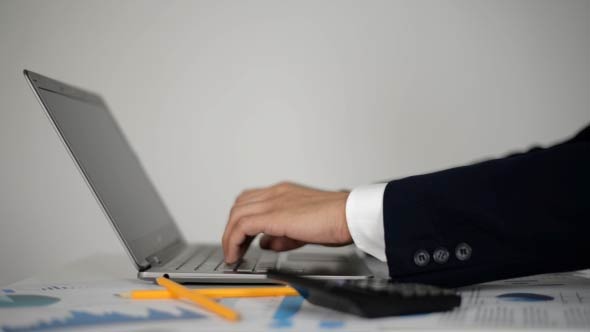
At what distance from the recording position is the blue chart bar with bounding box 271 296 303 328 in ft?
2.23

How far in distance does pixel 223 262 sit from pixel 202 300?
1.20 ft

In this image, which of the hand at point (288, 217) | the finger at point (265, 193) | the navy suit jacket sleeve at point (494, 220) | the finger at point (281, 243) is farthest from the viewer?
the finger at point (281, 243)

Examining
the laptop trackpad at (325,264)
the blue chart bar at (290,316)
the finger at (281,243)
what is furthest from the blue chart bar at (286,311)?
the finger at (281,243)

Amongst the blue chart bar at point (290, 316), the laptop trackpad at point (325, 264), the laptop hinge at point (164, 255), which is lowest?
the laptop trackpad at point (325, 264)

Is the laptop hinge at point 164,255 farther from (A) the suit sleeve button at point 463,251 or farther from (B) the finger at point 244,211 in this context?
(A) the suit sleeve button at point 463,251

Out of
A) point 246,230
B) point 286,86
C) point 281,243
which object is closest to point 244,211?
point 246,230

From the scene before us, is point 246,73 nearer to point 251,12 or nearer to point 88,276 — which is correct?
point 251,12

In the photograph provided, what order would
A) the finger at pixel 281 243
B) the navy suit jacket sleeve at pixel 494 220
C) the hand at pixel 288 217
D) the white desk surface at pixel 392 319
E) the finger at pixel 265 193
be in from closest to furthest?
the white desk surface at pixel 392 319 < the navy suit jacket sleeve at pixel 494 220 < the hand at pixel 288 217 < the finger at pixel 265 193 < the finger at pixel 281 243

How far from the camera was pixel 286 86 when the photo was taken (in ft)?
7.71

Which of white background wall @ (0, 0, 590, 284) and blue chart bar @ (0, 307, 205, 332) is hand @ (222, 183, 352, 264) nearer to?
blue chart bar @ (0, 307, 205, 332)

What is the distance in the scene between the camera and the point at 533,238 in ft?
2.68

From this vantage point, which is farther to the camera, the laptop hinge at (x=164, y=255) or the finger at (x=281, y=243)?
the finger at (x=281, y=243)

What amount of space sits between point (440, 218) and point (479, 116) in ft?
5.21

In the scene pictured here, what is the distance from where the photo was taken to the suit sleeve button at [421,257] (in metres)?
0.83
